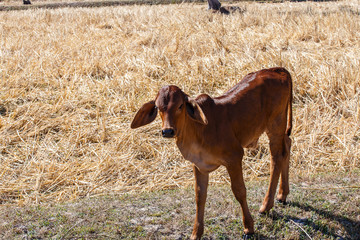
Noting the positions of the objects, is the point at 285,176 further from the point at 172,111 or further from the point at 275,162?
the point at 172,111

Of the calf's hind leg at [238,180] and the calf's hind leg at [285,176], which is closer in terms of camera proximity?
the calf's hind leg at [238,180]

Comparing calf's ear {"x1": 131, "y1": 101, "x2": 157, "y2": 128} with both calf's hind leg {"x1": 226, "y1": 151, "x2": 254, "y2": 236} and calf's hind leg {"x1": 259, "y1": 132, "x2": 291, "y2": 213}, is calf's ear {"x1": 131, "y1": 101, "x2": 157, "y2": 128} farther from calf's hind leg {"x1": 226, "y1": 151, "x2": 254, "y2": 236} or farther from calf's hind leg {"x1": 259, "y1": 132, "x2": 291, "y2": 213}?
calf's hind leg {"x1": 259, "y1": 132, "x2": 291, "y2": 213}

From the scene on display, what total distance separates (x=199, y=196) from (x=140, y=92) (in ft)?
14.8

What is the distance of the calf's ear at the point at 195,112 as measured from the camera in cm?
378

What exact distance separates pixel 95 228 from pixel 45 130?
3.35 metres

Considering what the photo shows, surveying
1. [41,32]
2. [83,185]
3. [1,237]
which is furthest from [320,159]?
[41,32]

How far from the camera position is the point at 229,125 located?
13.9ft

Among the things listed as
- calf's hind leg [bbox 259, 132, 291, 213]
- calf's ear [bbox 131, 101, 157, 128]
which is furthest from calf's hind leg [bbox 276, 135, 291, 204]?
calf's ear [bbox 131, 101, 157, 128]

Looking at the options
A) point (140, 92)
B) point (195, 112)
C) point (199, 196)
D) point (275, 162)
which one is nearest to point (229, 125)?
point (195, 112)

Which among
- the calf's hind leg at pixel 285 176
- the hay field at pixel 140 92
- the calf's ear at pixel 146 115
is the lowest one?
the hay field at pixel 140 92

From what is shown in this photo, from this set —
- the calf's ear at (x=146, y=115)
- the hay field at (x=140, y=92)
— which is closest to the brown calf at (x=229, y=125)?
the calf's ear at (x=146, y=115)

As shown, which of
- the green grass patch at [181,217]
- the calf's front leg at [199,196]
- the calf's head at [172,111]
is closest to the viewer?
the calf's head at [172,111]

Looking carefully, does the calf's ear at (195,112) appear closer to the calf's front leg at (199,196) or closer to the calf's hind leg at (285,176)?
the calf's front leg at (199,196)

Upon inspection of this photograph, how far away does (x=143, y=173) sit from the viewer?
6.54 metres
